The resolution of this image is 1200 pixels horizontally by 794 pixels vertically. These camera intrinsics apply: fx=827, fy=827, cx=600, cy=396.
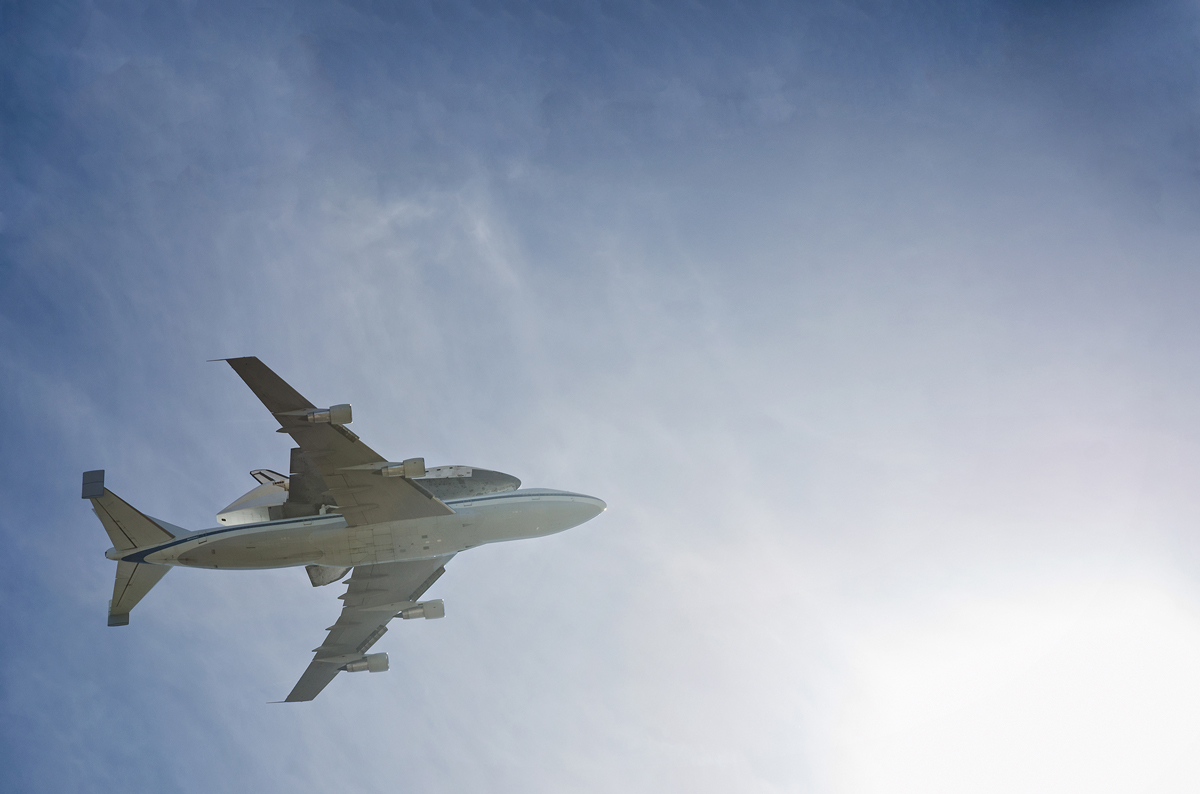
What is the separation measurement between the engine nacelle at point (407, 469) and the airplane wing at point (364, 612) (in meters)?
9.33

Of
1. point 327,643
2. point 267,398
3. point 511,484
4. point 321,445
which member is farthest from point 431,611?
point 267,398

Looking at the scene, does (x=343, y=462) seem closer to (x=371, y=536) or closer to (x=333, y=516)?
(x=333, y=516)

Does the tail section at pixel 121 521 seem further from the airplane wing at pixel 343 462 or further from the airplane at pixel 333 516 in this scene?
the airplane wing at pixel 343 462

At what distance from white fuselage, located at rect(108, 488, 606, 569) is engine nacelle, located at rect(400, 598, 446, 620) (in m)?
6.08

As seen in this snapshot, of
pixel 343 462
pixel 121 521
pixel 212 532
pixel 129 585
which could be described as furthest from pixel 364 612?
pixel 121 521

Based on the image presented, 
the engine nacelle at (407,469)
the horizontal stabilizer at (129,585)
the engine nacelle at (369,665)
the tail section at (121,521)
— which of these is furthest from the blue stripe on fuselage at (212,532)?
the engine nacelle at (369,665)

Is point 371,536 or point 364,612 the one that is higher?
point 371,536

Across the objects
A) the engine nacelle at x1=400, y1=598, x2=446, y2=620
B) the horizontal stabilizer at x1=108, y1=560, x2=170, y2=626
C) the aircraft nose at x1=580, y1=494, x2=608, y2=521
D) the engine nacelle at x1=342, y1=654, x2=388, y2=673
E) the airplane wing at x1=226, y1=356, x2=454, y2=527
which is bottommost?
the horizontal stabilizer at x1=108, y1=560, x2=170, y2=626

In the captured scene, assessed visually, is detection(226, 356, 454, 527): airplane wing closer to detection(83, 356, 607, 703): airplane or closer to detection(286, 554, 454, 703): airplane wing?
detection(83, 356, 607, 703): airplane

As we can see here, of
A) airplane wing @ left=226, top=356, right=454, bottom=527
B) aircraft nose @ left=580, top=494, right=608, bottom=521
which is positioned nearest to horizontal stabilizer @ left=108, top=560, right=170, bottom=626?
airplane wing @ left=226, top=356, right=454, bottom=527

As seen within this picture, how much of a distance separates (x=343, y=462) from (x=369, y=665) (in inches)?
618

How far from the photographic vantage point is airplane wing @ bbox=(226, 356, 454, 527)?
37.6 metres

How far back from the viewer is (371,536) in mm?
42531

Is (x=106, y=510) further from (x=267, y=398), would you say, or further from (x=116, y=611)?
(x=267, y=398)
